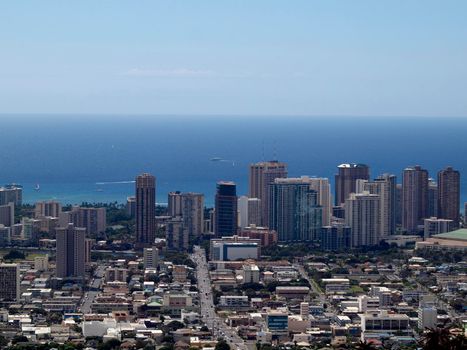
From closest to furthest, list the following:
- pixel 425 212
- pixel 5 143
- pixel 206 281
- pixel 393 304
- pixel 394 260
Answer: pixel 393 304
pixel 206 281
pixel 394 260
pixel 425 212
pixel 5 143

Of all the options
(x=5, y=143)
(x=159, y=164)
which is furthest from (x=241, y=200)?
(x=5, y=143)

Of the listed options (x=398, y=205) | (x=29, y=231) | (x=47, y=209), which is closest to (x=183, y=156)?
(x=47, y=209)

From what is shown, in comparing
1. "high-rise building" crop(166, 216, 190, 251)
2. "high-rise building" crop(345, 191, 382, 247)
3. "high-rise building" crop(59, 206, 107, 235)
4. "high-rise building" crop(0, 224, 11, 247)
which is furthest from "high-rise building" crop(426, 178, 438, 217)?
"high-rise building" crop(0, 224, 11, 247)

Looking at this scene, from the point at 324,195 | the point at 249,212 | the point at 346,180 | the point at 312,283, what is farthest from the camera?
the point at 346,180

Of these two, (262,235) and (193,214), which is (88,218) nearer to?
(193,214)

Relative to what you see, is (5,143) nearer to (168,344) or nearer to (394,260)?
(394,260)

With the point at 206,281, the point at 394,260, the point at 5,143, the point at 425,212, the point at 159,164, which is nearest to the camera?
the point at 206,281

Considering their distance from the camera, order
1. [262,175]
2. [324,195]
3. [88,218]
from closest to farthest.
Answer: [88,218] < [324,195] < [262,175]
